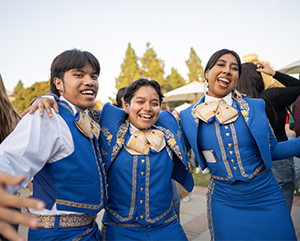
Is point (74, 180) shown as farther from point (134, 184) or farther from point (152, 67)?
point (152, 67)

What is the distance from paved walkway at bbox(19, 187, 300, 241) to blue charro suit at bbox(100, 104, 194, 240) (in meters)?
1.83

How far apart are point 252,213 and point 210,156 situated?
515 mm

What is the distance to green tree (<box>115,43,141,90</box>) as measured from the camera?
2553 centimetres

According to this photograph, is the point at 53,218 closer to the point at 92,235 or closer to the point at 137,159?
the point at 92,235

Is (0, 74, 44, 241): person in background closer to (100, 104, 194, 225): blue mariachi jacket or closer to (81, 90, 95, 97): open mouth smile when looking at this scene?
(81, 90, 95, 97): open mouth smile

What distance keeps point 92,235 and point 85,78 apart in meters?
1.08

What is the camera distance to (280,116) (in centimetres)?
251

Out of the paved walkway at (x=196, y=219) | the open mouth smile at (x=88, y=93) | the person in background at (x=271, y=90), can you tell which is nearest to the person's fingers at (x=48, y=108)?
the open mouth smile at (x=88, y=93)

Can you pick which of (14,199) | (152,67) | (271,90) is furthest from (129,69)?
(14,199)

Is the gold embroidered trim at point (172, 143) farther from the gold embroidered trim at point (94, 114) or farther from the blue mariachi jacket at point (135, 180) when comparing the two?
the gold embroidered trim at point (94, 114)

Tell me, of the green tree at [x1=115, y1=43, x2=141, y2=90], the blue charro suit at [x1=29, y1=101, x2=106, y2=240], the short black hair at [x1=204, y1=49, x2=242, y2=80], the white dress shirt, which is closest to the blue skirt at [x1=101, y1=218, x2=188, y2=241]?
the blue charro suit at [x1=29, y1=101, x2=106, y2=240]

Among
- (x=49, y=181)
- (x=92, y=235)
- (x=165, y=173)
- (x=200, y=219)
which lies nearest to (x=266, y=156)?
(x=165, y=173)

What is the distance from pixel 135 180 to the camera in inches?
69.0

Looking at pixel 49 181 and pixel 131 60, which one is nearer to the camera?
pixel 49 181
